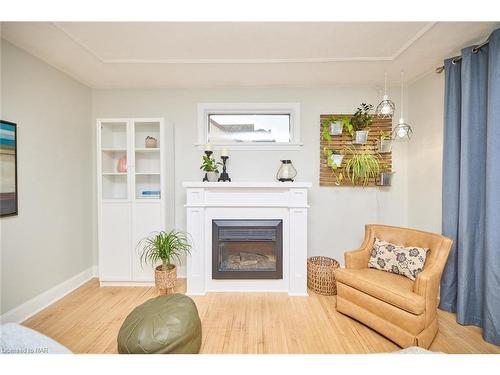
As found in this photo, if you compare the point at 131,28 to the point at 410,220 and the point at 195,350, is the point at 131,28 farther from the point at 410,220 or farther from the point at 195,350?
the point at 410,220

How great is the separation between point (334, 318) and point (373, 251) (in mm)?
762

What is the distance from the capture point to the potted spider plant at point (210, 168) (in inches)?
103

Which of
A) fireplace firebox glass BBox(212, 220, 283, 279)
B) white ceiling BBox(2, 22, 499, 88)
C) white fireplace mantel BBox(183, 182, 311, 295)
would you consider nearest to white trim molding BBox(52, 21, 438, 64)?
white ceiling BBox(2, 22, 499, 88)

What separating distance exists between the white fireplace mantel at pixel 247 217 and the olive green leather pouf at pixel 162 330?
88cm

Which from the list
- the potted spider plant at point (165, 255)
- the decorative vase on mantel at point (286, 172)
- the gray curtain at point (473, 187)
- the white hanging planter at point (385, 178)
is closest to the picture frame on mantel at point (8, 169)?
the potted spider plant at point (165, 255)

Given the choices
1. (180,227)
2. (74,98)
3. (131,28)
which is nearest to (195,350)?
(180,227)

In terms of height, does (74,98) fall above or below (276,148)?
above

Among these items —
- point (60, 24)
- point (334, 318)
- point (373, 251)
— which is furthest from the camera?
point (373, 251)

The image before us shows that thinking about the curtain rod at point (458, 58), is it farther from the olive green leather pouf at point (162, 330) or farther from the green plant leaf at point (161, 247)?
the green plant leaf at point (161, 247)

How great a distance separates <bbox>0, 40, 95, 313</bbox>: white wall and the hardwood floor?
0.41 meters

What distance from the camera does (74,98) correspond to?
2.67 meters

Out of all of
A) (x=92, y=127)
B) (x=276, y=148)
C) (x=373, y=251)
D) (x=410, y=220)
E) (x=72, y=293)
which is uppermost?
(x=92, y=127)

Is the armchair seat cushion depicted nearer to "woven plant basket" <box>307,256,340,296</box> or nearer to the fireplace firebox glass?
"woven plant basket" <box>307,256,340,296</box>

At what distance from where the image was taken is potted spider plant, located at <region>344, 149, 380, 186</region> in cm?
266
